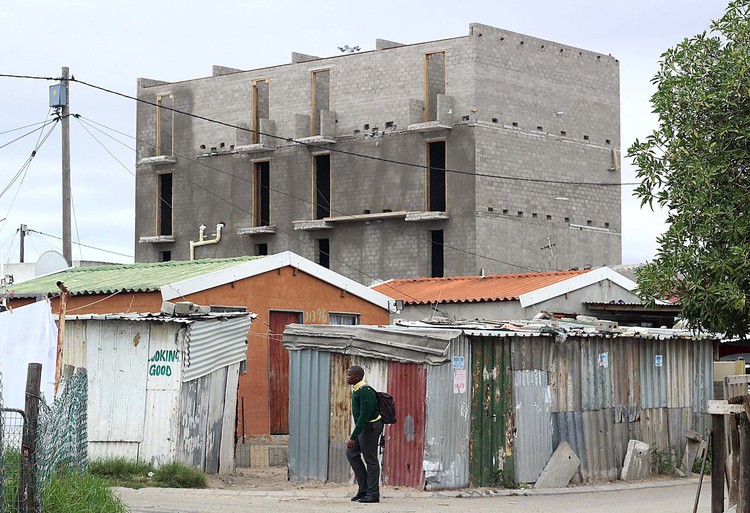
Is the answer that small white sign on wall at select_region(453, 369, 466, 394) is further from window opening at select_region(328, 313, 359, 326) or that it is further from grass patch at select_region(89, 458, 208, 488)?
window opening at select_region(328, 313, 359, 326)

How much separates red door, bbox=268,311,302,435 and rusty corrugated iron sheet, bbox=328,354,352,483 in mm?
4632

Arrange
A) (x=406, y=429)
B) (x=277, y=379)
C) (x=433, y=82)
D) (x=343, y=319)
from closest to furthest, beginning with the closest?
(x=406, y=429)
(x=277, y=379)
(x=343, y=319)
(x=433, y=82)

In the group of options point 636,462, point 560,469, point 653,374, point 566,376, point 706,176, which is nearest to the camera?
point 706,176

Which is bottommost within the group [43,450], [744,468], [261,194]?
[744,468]

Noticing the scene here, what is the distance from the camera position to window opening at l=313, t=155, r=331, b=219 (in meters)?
51.9

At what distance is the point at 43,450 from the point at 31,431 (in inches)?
29.7

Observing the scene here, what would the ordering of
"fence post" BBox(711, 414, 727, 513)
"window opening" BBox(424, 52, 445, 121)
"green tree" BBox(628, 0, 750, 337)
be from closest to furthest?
1. "fence post" BBox(711, 414, 727, 513)
2. "green tree" BBox(628, 0, 750, 337)
3. "window opening" BBox(424, 52, 445, 121)

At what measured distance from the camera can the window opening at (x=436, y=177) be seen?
159 ft

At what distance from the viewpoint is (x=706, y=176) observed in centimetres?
1466

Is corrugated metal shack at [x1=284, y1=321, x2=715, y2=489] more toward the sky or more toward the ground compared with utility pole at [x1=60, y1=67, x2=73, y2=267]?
more toward the ground

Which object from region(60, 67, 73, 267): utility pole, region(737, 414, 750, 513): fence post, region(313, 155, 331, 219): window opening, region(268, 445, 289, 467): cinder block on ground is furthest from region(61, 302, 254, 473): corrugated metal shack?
region(313, 155, 331, 219): window opening

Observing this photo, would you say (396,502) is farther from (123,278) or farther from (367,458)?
(123,278)

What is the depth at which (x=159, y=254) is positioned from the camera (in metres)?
56.9

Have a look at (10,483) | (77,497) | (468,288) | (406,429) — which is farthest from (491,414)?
(468,288)
